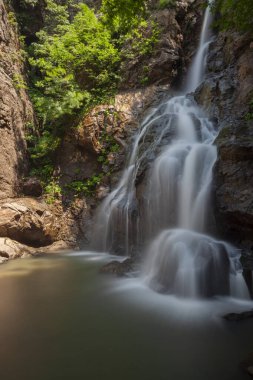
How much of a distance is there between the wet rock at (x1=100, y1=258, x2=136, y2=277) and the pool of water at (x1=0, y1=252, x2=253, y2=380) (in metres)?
0.53

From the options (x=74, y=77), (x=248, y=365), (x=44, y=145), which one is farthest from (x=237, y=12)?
(x=74, y=77)

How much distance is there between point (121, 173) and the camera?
11227 millimetres

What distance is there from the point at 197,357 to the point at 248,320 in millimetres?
1265

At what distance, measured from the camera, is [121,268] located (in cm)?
728

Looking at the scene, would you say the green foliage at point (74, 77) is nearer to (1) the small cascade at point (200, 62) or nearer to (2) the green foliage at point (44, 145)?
(2) the green foliage at point (44, 145)

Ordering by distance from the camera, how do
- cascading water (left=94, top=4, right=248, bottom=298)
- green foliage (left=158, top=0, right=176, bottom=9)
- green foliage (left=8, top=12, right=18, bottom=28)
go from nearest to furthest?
cascading water (left=94, top=4, right=248, bottom=298), green foliage (left=158, top=0, right=176, bottom=9), green foliage (left=8, top=12, right=18, bottom=28)

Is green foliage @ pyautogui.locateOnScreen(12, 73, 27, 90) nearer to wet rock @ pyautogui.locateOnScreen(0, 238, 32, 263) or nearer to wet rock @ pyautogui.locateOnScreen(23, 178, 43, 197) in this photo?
wet rock @ pyautogui.locateOnScreen(23, 178, 43, 197)

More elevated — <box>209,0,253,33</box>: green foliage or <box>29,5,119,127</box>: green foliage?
<box>29,5,119,127</box>: green foliage

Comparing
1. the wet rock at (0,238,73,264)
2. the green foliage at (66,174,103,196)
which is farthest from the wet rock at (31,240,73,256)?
the green foliage at (66,174,103,196)

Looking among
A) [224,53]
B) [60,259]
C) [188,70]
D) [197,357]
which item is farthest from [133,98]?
[197,357]

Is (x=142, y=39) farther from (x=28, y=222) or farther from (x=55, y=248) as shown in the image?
(x=55, y=248)

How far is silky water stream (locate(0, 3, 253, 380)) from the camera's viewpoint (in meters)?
3.62

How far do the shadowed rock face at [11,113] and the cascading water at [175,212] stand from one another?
10.9 ft

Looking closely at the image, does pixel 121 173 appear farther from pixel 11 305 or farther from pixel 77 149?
pixel 11 305
